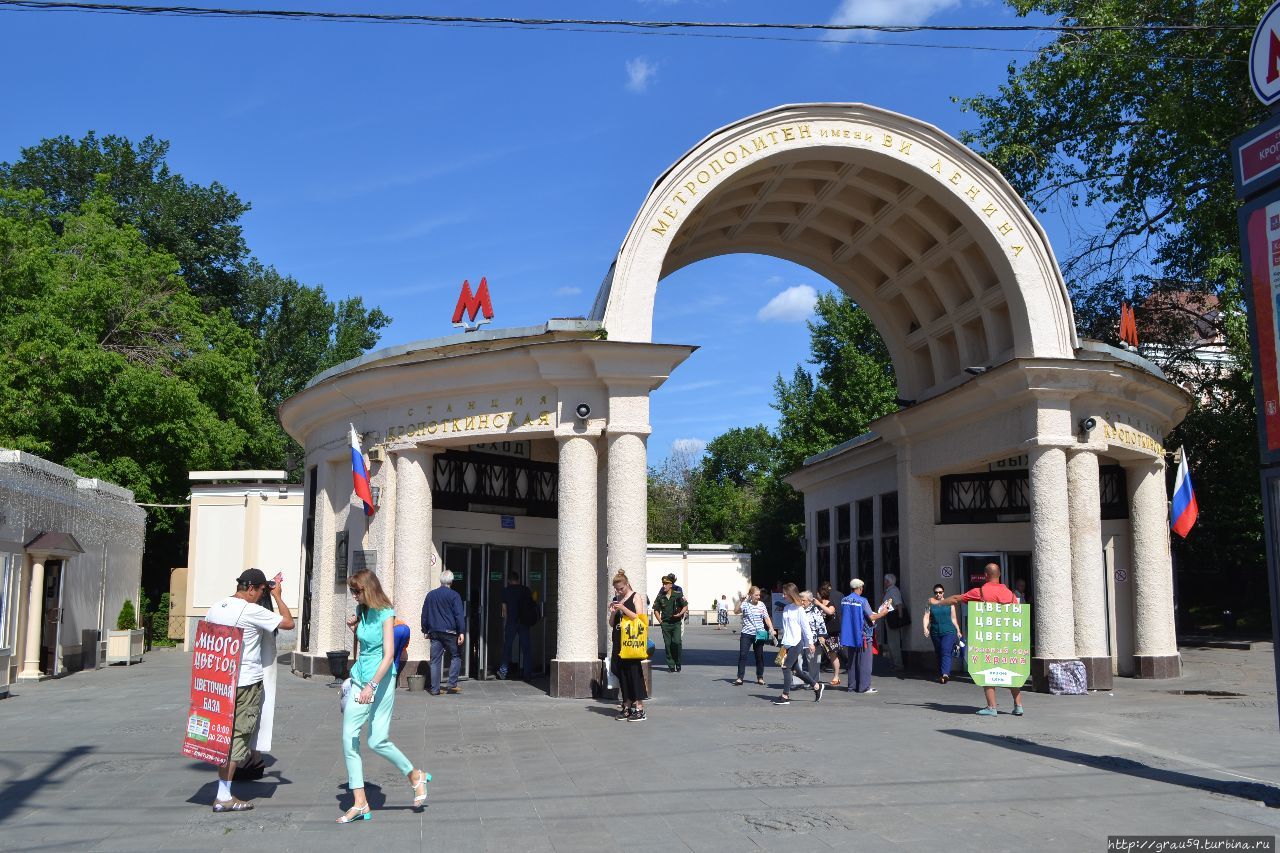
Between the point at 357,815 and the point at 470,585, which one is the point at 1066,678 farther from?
the point at 357,815

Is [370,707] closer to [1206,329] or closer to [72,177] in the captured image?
[1206,329]

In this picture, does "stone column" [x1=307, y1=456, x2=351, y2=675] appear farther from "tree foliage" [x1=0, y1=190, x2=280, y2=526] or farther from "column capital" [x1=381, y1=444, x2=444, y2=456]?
"tree foliage" [x1=0, y1=190, x2=280, y2=526]

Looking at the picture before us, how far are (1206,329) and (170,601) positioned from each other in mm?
31092

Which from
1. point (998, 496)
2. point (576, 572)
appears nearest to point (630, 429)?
point (576, 572)

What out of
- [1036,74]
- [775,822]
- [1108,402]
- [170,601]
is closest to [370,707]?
[775,822]

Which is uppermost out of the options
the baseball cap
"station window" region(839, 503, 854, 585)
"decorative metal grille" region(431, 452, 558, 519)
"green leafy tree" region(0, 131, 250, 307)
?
"green leafy tree" region(0, 131, 250, 307)

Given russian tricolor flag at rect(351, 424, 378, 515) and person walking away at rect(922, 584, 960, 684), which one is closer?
russian tricolor flag at rect(351, 424, 378, 515)

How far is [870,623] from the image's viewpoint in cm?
1617

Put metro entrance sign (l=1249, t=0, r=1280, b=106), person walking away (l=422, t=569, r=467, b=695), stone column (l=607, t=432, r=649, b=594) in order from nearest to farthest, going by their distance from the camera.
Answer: metro entrance sign (l=1249, t=0, r=1280, b=106)
stone column (l=607, t=432, r=649, b=594)
person walking away (l=422, t=569, r=467, b=695)

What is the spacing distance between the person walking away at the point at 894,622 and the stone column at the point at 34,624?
14525 millimetres

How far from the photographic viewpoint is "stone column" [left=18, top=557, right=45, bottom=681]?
727 inches

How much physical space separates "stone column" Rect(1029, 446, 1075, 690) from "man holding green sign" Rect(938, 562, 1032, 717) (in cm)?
345

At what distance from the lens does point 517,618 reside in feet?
55.2

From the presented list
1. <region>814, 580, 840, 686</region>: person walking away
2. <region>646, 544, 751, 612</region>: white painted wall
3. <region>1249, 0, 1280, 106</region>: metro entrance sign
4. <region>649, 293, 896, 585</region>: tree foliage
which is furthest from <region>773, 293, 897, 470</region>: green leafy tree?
<region>1249, 0, 1280, 106</region>: metro entrance sign
